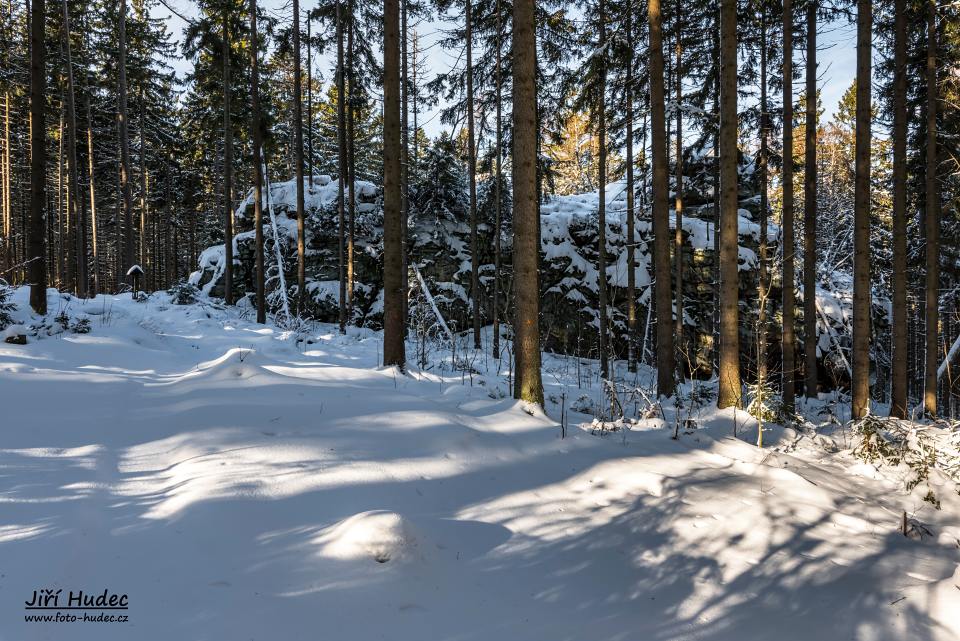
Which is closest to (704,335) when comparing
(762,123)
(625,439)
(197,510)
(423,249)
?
(762,123)

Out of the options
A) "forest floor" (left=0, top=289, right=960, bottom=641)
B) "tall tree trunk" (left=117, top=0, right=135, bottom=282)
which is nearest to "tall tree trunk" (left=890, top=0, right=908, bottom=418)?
"forest floor" (left=0, top=289, right=960, bottom=641)

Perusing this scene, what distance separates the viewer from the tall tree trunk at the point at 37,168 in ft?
30.9

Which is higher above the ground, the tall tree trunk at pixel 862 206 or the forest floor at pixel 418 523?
the tall tree trunk at pixel 862 206

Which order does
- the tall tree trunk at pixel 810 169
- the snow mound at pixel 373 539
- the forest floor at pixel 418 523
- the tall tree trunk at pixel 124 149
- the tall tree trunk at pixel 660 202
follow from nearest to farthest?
the forest floor at pixel 418 523 < the snow mound at pixel 373 539 < the tall tree trunk at pixel 660 202 < the tall tree trunk at pixel 810 169 < the tall tree trunk at pixel 124 149

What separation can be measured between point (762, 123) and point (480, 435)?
1249 centimetres

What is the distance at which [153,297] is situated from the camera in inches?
655

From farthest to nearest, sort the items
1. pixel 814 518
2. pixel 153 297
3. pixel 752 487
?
1. pixel 153 297
2. pixel 752 487
3. pixel 814 518

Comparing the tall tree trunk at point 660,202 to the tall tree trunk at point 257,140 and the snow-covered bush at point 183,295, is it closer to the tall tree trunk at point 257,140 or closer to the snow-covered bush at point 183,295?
the tall tree trunk at point 257,140

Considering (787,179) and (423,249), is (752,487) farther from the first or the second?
(423,249)

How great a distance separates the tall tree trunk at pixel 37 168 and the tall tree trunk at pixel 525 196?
32.8 feet

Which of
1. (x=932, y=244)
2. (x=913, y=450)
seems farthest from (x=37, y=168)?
(x=932, y=244)

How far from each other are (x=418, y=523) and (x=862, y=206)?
Answer: 1070cm

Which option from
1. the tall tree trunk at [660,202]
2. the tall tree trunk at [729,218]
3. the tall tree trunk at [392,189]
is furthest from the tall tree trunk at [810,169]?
the tall tree trunk at [392,189]

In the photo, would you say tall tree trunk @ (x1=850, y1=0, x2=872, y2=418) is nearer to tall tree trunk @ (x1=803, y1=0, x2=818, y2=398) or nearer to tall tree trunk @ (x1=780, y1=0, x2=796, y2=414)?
tall tree trunk @ (x1=780, y1=0, x2=796, y2=414)
